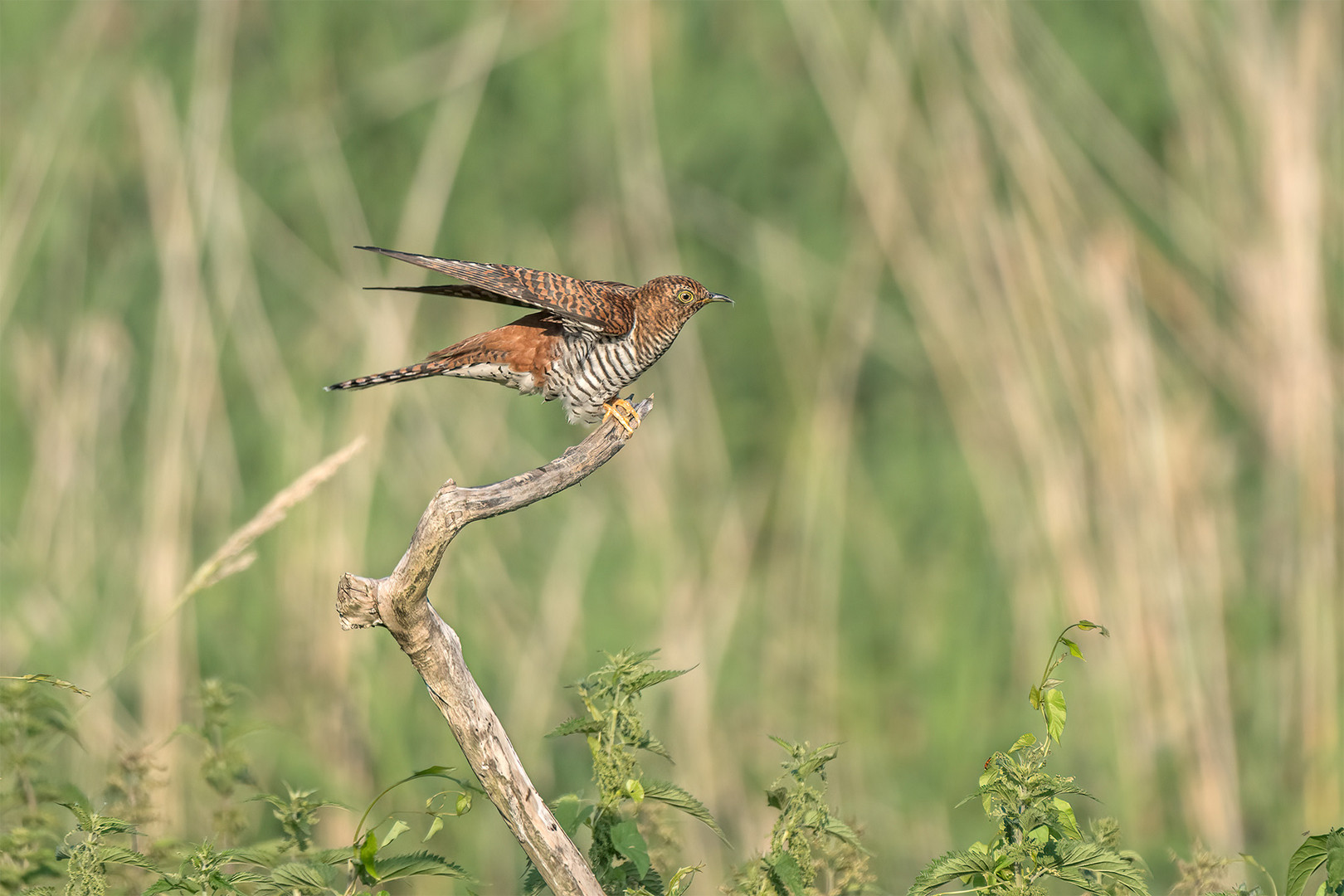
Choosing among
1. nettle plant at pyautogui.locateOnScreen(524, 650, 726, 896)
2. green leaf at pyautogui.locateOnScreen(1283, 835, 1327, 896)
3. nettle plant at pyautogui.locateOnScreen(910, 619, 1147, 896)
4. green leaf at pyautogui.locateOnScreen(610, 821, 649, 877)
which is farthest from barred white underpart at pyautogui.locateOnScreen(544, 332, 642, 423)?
green leaf at pyautogui.locateOnScreen(1283, 835, 1327, 896)

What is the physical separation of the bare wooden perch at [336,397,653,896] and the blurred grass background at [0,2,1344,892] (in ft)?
8.57

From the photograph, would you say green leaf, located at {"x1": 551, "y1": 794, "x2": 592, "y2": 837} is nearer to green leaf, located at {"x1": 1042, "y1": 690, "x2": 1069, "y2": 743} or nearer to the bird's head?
green leaf, located at {"x1": 1042, "y1": 690, "x2": 1069, "y2": 743}

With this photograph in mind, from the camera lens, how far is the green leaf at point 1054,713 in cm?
214

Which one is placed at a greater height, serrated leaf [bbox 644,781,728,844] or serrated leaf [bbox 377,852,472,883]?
serrated leaf [bbox 644,781,728,844]

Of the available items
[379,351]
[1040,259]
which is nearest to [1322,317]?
[1040,259]

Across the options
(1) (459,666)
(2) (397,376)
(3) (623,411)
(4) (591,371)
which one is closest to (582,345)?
(4) (591,371)

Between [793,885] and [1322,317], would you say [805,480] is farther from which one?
[793,885]

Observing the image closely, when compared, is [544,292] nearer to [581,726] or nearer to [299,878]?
[581,726]

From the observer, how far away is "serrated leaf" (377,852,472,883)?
225cm

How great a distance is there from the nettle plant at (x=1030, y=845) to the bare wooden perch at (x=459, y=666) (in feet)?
1.99

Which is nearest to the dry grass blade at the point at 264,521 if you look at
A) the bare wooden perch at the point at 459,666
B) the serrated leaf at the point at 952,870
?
the bare wooden perch at the point at 459,666

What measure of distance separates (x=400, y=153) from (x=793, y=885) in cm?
538

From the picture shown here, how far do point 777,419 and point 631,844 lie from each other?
448cm

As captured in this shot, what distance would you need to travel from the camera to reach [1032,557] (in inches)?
218
